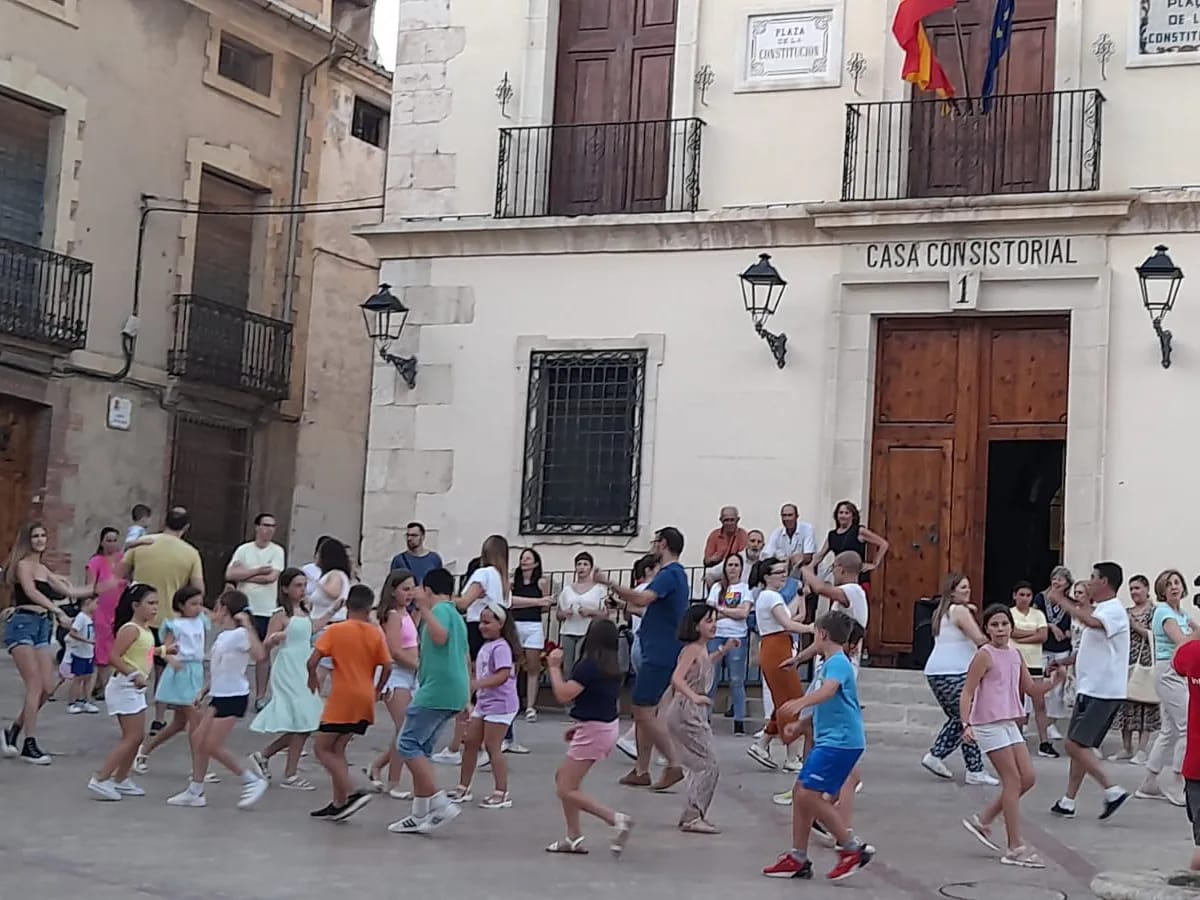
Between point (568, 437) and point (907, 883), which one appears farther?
point (568, 437)

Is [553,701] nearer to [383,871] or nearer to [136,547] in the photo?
[136,547]

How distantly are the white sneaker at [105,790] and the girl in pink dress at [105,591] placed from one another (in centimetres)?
239

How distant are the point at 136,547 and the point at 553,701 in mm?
4672

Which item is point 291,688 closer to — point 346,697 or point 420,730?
point 346,697

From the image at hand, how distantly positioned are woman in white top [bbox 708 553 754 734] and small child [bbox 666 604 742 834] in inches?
161

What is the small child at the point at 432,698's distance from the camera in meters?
9.30

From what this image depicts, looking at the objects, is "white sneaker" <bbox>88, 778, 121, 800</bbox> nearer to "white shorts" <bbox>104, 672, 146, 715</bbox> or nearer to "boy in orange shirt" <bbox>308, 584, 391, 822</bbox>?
"white shorts" <bbox>104, 672, 146, 715</bbox>

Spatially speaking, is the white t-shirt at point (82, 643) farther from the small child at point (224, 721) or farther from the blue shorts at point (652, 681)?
the blue shorts at point (652, 681)

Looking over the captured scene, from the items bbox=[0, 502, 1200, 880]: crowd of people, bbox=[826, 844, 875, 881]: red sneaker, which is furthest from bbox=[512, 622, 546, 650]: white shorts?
bbox=[826, 844, 875, 881]: red sneaker

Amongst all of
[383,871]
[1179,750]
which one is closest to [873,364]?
[1179,750]

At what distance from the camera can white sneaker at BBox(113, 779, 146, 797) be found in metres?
10.3

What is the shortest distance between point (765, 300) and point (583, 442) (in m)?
2.15

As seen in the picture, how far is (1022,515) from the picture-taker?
54.5ft

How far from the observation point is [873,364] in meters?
16.3
